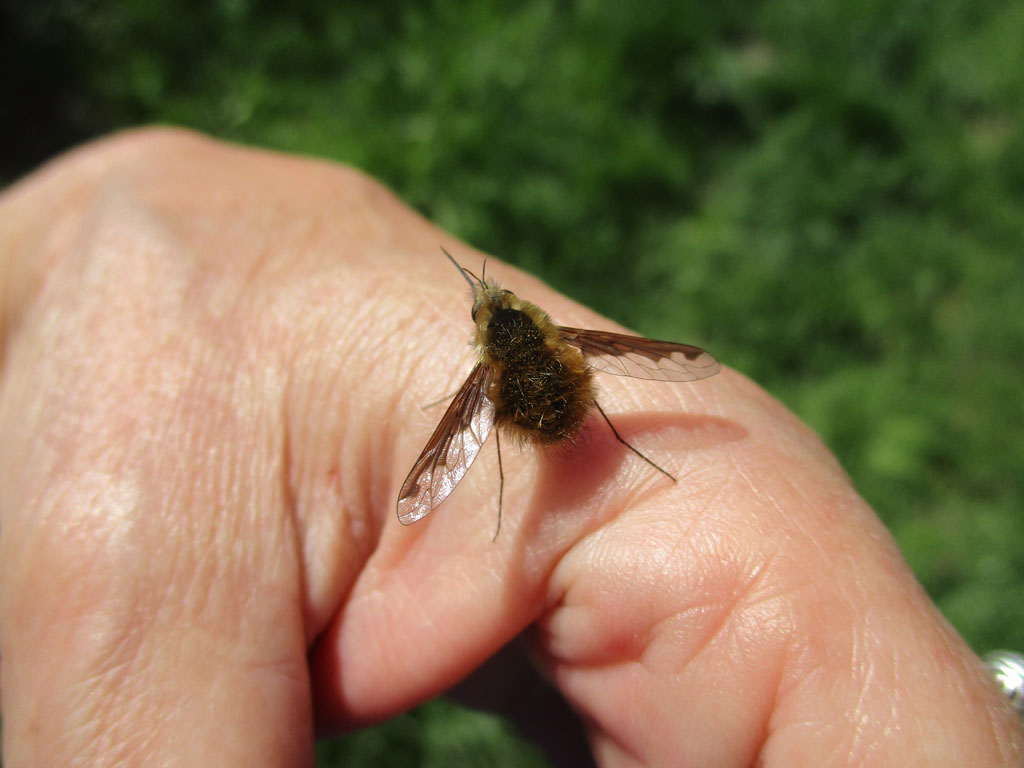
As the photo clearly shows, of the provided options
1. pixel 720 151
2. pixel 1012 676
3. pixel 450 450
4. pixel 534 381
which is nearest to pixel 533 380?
pixel 534 381

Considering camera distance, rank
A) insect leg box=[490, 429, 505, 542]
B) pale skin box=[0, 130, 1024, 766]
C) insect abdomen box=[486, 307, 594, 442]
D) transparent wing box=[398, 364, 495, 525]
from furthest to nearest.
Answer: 1. insect leg box=[490, 429, 505, 542]
2. insect abdomen box=[486, 307, 594, 442]
3. transparent wing box=[398, 364, 495, 525]
4. pale skin box=[0, 130, 1024, 766]

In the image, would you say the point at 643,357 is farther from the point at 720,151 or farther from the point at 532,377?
the point at 720,151

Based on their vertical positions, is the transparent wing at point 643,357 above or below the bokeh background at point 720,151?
below

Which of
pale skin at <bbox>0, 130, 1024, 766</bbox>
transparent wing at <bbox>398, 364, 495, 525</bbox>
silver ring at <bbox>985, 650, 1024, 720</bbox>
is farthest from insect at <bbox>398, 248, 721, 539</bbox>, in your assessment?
silver ring at <bbox>985, 650, 1024, 720</bbox>

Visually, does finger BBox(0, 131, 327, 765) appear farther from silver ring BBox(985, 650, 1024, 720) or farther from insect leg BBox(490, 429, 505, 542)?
silver ring BBox(985, 650, 1024, 720)

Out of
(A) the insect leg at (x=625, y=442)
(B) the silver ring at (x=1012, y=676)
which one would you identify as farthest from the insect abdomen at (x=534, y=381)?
(B) the silver ring at (x=1012, y=676)

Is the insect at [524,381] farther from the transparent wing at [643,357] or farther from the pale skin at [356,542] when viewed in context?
the pale skin at [356,542]

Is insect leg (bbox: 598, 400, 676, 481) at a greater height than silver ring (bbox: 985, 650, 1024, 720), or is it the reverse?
insect leg (bbox: 598, 400, 676, 481)

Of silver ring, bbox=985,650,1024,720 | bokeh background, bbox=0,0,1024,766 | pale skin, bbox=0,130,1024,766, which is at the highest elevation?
bokeh background, bbox=0,0,1024,766

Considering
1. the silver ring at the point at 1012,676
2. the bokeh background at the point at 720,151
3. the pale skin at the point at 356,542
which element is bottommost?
the silver ring at the point at 1012,676
